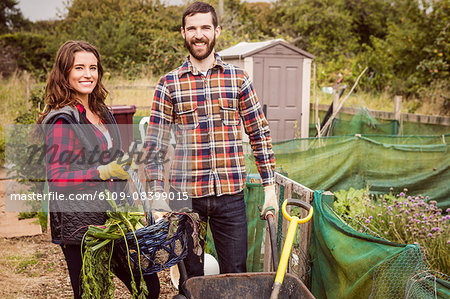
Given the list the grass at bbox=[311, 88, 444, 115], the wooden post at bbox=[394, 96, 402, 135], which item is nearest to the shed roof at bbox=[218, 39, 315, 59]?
the grass at bbox=[311, 88, 444, 115]

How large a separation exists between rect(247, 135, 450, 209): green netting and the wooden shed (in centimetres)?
383

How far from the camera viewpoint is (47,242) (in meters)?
5.16

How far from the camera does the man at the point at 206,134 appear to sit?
2.54m

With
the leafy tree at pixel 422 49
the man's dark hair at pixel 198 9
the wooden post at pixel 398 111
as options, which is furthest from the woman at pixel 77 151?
the leafy tree at pixel 422 49

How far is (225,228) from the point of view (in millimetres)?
2586

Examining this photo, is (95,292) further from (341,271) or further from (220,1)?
(220,1)

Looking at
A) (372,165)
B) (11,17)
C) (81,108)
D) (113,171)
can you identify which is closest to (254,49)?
(372,165)

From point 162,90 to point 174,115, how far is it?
16 cm

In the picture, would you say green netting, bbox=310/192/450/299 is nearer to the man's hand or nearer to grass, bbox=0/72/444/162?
the man's hand

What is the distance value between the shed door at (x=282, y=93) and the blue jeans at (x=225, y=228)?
7.22 metres

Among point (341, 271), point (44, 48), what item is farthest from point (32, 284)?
point (44, 48)

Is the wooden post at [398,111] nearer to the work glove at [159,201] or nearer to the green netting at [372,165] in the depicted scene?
the green netting at [372,165]

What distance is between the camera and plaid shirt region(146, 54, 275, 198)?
255 cm

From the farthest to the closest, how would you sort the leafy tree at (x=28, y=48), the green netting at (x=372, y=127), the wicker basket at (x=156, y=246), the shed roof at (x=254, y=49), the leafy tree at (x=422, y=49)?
the leafy tree at (x=28, y=48) → the leafy tree at (x=422, y=49) → the shed roof at (x=254, y=49) → the green netting at (x=372, y=127) → the wicker basket at (x=156, y=246)
